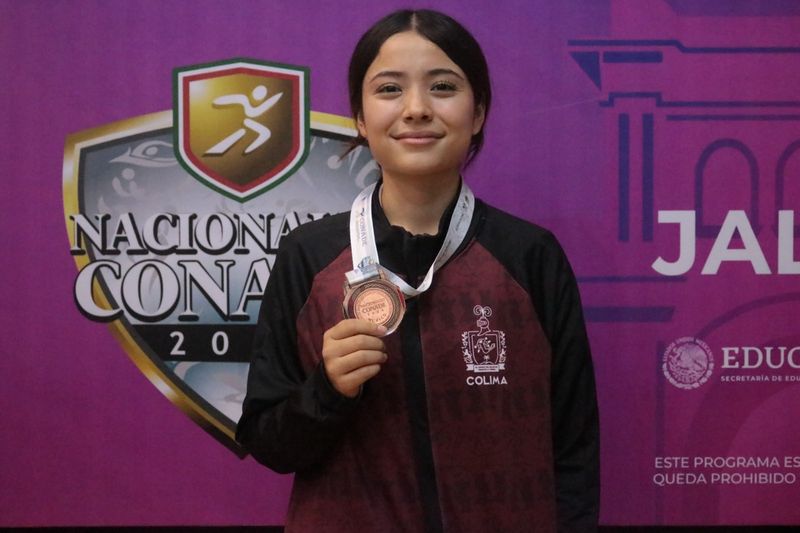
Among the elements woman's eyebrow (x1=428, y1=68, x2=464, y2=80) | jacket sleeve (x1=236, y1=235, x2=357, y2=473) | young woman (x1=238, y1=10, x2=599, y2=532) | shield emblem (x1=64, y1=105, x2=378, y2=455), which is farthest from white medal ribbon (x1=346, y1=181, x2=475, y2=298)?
shield emblem (x1=64, y1=105, x2=378, y2=455)

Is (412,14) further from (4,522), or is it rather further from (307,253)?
(4,522)

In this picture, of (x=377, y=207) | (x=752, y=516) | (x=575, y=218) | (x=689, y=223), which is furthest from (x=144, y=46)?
(x=752, y=516)

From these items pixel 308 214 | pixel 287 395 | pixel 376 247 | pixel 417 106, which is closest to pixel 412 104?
pixel 417 106

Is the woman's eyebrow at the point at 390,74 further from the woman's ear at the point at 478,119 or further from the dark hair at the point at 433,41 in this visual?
the woman's ear at the point at 478,119

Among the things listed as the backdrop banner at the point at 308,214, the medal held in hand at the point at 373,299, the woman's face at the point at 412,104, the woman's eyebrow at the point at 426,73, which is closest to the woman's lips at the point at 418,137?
the woman's face at the point at 412,104

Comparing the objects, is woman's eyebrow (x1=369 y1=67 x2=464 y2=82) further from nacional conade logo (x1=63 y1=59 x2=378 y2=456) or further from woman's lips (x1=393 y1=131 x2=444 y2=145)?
nacional conade logo (x1=63 y1=59 x2=378 y2=456)

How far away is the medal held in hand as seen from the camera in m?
1.25

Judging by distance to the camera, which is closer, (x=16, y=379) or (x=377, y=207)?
(x=377, y=207)

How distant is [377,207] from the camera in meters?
1.46

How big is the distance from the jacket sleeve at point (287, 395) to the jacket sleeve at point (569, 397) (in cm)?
39

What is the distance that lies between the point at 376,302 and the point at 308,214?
96cm

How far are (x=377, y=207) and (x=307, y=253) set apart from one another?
153mm

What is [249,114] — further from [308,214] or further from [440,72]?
[440,72]

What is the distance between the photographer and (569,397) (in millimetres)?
1435
